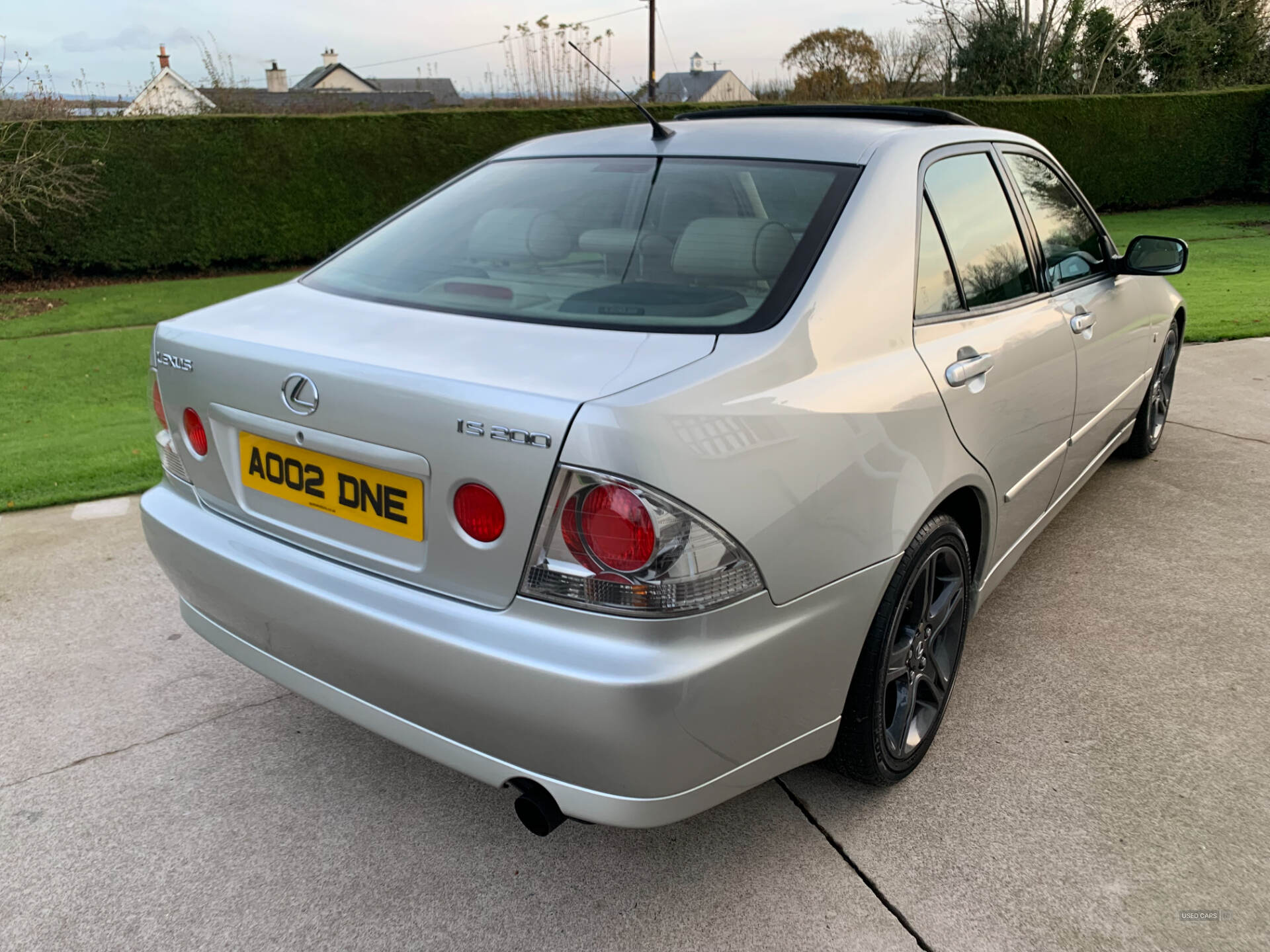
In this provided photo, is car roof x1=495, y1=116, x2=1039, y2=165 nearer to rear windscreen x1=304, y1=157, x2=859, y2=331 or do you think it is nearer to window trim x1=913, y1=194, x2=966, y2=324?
rear windscreen x1=304, y1=157, x2=859, y2=331

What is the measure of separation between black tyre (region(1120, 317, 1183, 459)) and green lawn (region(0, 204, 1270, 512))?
121 inches

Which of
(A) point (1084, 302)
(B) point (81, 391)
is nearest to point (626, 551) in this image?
(A) point (1084, 302)

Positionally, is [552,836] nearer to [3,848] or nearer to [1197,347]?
[3,848]

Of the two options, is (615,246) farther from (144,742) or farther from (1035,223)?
(144,742)

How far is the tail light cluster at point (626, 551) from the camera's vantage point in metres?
1.52

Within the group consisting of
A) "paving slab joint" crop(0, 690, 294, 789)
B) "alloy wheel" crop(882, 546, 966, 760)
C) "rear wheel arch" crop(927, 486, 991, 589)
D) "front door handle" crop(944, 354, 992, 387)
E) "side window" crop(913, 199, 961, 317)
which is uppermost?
"side window" crop(913, 199, 961, 317)

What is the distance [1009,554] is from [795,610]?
1348 mm

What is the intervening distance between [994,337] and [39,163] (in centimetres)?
1448

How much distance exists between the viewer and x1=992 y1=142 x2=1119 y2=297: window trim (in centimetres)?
290

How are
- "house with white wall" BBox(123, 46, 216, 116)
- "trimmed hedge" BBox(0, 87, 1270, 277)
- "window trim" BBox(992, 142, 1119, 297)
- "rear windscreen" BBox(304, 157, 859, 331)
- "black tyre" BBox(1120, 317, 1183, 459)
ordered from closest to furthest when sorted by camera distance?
"rear windscreen" BBox(304, 157, 859, 331), "window trim" BBox(992, 142, 1119, 297), "black tyre" BBox(1120, 317, 1183, 459), "trimmed hedge" BBox(0, 87, 1270, 277), "house with white wall" BBox(123, 46, 216, 116)

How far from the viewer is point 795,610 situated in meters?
1.71

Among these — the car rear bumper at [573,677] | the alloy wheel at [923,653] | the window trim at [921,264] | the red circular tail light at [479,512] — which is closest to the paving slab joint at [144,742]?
the car rear bumper at [573,677]

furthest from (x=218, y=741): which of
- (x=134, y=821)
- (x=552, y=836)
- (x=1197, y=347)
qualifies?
(x=1197, y=347)

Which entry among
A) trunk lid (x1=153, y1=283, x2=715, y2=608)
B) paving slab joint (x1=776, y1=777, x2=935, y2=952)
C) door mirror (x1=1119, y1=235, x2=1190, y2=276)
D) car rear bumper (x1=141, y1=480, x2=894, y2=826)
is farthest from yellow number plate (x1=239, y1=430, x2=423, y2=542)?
door mirror (x1=1119, y1=235, x2=1190, y2=276)
